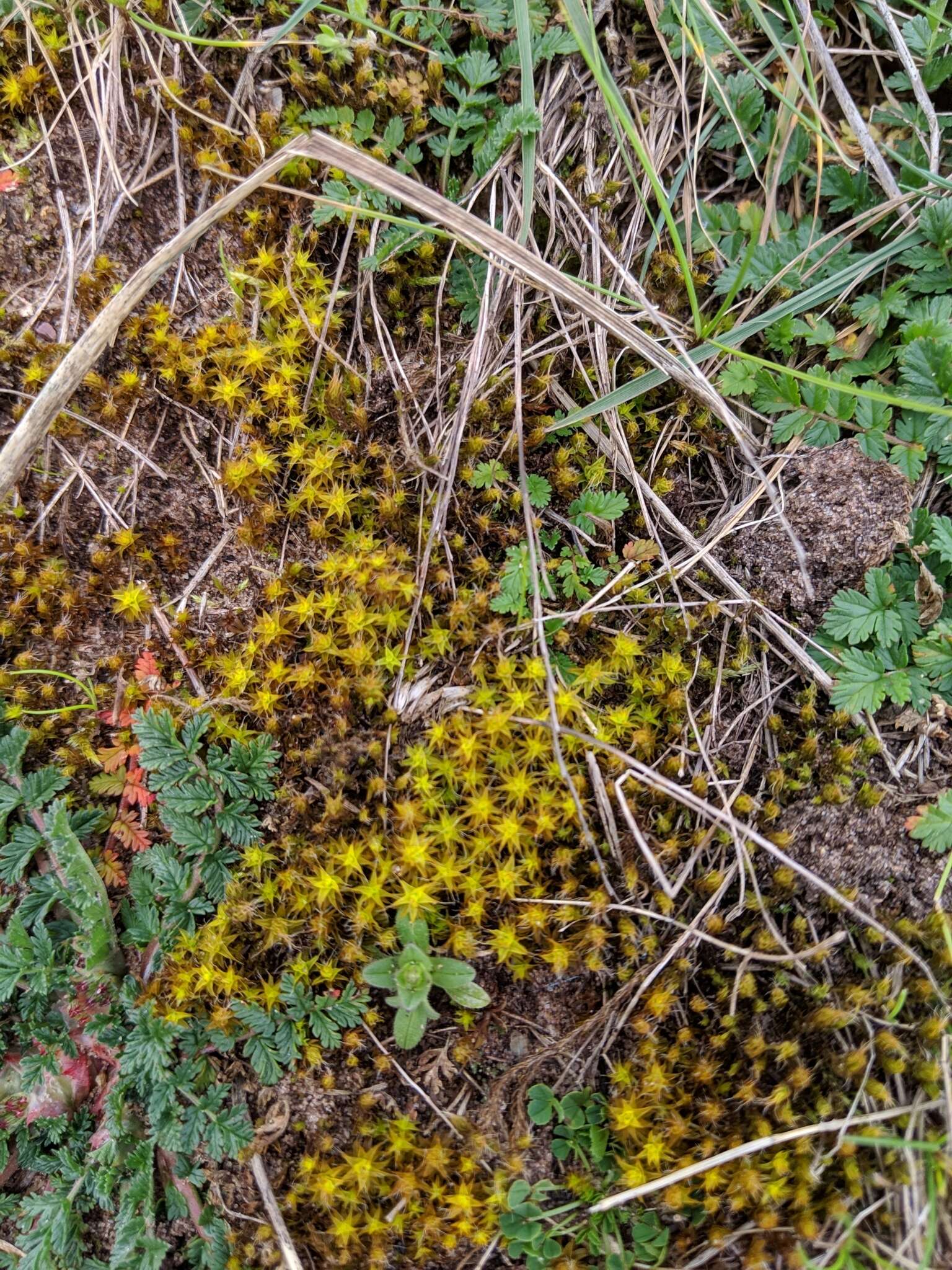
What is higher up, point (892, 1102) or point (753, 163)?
point (753, 163)

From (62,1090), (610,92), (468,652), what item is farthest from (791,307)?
(62,1090)

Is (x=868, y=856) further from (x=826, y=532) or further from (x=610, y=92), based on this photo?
(x=610, y=92)

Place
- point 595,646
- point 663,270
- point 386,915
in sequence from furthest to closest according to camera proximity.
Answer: point 663,270 < point 595,646 < point 386,915

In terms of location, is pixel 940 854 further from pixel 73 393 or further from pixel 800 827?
pixel 73 393

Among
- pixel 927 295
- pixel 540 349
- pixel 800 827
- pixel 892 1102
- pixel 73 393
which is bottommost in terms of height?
pixel 892 1102

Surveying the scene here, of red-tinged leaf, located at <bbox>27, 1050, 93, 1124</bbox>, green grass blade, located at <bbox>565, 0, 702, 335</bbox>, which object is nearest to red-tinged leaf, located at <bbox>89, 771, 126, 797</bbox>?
red-tinged leaf, located at <bbox>27, 1050, 93, 1124</bbox>

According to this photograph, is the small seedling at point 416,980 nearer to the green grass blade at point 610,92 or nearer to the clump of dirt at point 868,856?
the clump of dirt at point 868,856

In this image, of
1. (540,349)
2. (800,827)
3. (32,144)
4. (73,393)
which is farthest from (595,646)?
(32,144)
